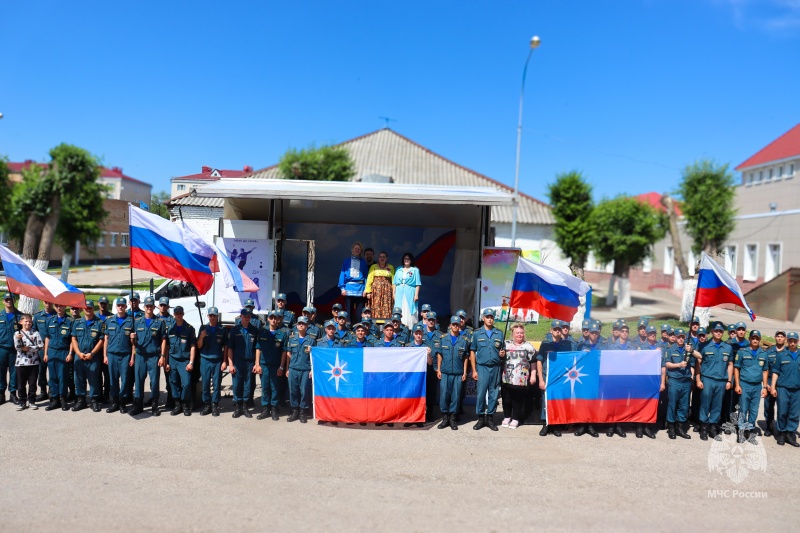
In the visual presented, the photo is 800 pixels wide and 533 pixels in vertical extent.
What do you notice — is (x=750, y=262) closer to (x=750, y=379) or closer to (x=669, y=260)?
(x=669, y=260)

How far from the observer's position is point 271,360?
875 centimetres

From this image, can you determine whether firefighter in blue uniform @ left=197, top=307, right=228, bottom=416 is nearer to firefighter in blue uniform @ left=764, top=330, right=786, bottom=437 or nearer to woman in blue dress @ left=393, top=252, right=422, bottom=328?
woman in blue dress @ left=393, top=252, right=422, bottom=328

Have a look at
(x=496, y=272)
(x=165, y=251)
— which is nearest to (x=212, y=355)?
(x=165, y=251)

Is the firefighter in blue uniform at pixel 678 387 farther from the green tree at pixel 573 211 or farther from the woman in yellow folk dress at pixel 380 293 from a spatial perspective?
the green tree at pixel 573 211

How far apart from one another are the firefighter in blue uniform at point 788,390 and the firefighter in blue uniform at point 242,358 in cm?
721

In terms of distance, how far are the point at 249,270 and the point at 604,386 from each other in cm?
652

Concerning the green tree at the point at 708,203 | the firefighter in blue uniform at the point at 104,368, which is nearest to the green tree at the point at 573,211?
the green tree at the point at 708,203

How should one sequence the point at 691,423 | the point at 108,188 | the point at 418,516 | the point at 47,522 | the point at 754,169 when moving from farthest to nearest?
1. the point at 754,169
2. the point at 108,188
3. the point at 691,423
4. the point at 418,516
5. the point at 47,522

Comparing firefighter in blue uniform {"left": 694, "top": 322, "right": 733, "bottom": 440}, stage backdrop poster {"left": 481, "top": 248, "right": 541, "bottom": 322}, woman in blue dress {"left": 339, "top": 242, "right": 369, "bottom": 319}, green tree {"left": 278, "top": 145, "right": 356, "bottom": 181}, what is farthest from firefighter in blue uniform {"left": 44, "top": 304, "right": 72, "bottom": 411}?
Answer: green tree {"left": 278, "top": 145, "right": 356, "bottom": 181}

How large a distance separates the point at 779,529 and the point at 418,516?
128 inches

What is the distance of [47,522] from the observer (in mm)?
5234

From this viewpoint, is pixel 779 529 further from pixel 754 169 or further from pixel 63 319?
pixel 754 169

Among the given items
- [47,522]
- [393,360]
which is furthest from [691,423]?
[47,522]

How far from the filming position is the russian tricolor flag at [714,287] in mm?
8836
